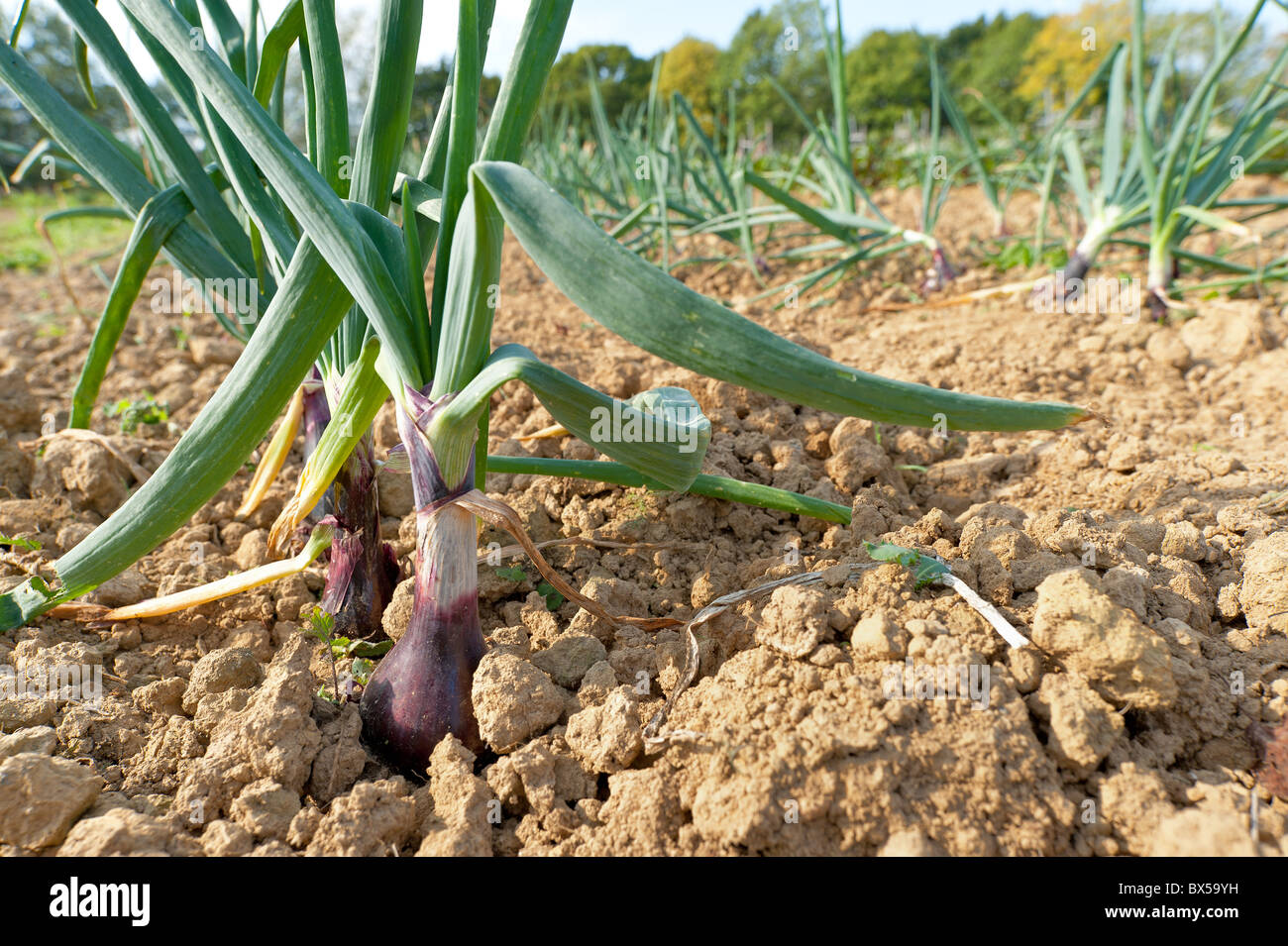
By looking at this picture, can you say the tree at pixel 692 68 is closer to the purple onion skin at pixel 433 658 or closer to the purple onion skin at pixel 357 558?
the purple onion skin at pixel 357 558

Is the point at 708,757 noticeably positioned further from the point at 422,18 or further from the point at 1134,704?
the point at 422,18

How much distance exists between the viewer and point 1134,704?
893 millimetres

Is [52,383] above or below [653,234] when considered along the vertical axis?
below

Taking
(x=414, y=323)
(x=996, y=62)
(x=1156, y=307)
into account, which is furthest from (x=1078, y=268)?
(x=996, y=62)

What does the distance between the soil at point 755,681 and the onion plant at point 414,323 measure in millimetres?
133

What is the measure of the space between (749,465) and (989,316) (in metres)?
1.36

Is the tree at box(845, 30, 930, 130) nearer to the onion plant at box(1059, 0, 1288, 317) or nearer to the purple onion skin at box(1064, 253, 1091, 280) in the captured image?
the onion plant at box(1059, 0, 1288, 317)

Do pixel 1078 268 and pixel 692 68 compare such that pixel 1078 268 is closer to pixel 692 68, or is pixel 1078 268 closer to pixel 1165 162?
pixel 1165 162

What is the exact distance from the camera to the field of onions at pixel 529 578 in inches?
32.3

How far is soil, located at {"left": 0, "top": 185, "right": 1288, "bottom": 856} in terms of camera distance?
0.84m

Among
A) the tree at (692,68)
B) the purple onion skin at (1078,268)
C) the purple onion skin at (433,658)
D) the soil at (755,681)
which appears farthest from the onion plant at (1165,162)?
the tree at (692,68)

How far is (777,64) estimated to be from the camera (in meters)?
20.2

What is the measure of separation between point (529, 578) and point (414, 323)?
50 cm

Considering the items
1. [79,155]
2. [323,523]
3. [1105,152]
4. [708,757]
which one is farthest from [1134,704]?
[1105,152]
